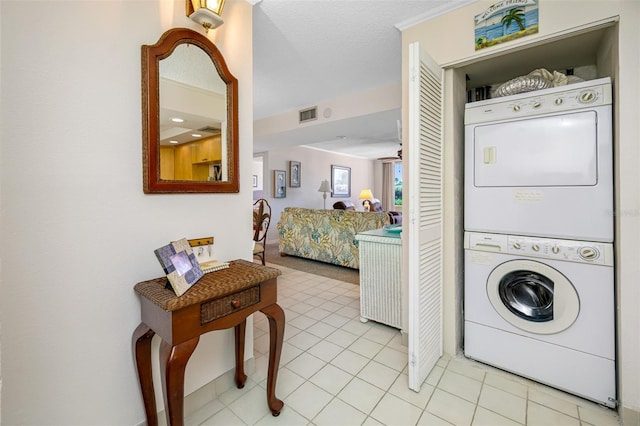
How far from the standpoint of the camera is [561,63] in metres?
2.00

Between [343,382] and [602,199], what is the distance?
69.8 inches

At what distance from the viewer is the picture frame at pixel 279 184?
21.2 feet

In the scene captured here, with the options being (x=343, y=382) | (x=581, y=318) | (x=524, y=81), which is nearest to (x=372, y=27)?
(x=524, y=81)

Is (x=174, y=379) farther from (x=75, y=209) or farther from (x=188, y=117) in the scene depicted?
(x=188, y=117)

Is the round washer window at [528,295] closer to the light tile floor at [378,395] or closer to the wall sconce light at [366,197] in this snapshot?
the light tile floor at [378,395]

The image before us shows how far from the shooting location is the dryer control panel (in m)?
1.51

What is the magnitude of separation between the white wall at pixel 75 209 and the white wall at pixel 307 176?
16.8ft

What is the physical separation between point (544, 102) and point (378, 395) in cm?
195

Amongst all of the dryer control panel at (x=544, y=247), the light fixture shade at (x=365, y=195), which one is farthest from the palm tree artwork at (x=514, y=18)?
the light fixture shade at (x=365, y=195)

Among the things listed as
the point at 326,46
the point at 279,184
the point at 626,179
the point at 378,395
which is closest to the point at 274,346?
the point at 378,395

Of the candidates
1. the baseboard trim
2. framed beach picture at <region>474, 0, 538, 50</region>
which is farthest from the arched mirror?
the baseboard trim

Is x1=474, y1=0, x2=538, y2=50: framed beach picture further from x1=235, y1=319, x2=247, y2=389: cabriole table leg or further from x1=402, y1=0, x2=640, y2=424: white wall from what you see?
x1=235, y1=319, x2=247, y2=389: cabriole table leg

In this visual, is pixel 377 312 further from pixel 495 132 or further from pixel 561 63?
pixel 561 63

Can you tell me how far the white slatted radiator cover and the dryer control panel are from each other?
60 cm
